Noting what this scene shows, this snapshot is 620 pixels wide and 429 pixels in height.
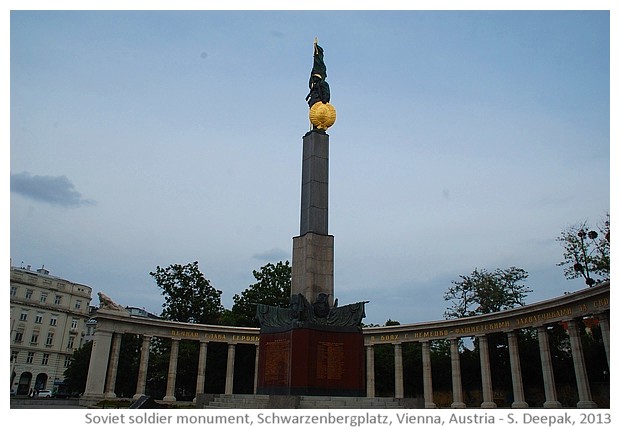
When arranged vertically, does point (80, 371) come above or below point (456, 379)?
below

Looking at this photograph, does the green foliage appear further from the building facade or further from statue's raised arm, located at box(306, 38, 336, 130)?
statue's raised arm, located at box(306, 38, 336, 130)

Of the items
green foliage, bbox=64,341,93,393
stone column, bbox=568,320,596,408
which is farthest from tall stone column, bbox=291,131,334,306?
green foliage, bbox=64,341,93,393

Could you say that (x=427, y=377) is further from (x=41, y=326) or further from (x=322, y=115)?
(x=41, y=326)

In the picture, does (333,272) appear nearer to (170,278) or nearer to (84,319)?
(170,278)

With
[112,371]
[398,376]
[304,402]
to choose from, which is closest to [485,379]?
[398,376]

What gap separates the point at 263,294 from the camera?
47.6 metres

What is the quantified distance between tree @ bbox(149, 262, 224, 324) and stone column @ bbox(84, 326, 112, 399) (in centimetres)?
1544

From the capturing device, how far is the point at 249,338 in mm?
38281

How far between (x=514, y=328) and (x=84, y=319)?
6191 centimetres

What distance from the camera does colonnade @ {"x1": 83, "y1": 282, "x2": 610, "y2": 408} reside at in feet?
86.2

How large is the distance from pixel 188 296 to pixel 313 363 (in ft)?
115

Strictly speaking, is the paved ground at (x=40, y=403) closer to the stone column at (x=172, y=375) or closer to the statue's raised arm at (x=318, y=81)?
the stone column at (x=172, y=375)

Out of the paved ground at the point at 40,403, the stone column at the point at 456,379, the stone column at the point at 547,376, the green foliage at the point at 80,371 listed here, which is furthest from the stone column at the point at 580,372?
the green foliage at the point at 80,371
